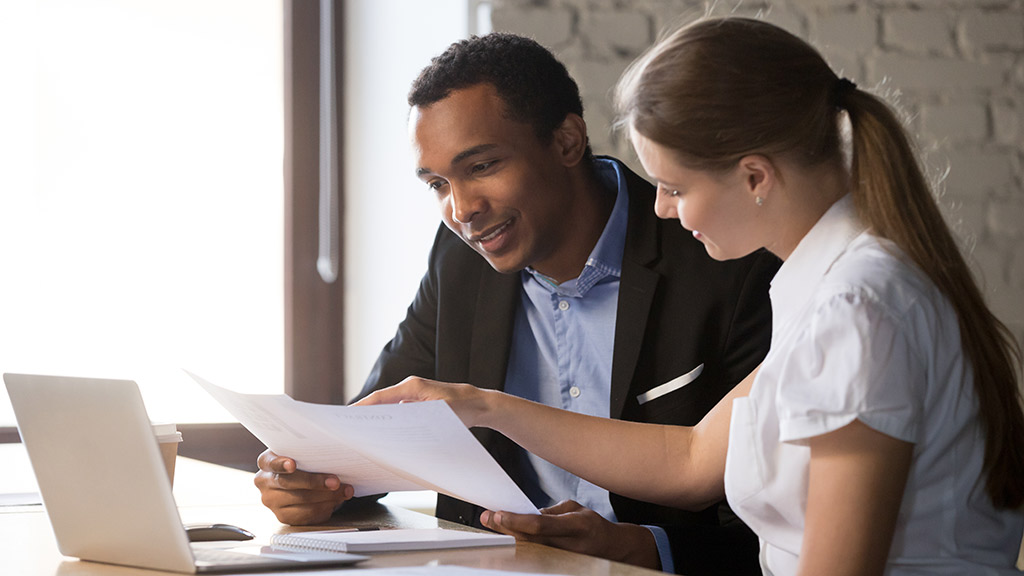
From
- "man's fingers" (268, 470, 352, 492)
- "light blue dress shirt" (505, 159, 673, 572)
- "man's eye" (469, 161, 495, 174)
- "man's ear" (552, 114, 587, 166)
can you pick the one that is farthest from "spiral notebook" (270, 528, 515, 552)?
"man's ear" (552, 114, 587, 166)

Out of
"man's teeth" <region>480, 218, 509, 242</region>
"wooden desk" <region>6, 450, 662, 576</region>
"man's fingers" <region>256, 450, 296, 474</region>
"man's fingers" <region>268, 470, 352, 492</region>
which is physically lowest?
"wooden desk" <region>6, 450, 662, 576</region>

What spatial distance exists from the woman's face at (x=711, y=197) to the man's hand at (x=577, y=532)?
0.29 metres

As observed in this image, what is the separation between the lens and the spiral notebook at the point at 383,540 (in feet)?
2.94

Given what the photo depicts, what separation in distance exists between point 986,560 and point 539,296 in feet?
2.50

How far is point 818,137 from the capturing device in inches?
36.7

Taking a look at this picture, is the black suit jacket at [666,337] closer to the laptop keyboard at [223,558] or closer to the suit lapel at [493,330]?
the suit lapel at [493,330]

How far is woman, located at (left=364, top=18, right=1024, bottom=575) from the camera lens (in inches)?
31.0

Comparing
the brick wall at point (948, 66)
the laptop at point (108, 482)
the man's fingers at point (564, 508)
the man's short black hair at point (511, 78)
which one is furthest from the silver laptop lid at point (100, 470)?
the brick wall at point (948, 66)

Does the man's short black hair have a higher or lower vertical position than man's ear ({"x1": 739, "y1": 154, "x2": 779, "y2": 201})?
higher

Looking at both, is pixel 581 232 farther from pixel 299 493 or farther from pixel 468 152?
pixel 299 493

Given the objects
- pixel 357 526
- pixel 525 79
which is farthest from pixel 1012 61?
pixel 357 526

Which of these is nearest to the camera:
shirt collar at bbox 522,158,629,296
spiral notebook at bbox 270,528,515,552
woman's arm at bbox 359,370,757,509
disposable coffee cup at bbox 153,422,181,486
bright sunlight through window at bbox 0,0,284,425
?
spiral notebook at bbox 270,528,515,552

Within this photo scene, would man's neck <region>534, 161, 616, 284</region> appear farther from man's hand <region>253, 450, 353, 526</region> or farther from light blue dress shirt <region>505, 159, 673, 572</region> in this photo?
man's hand <region>253, 450, 353, 526</region>

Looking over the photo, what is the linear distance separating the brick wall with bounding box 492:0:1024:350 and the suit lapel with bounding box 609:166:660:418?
0.69 m
